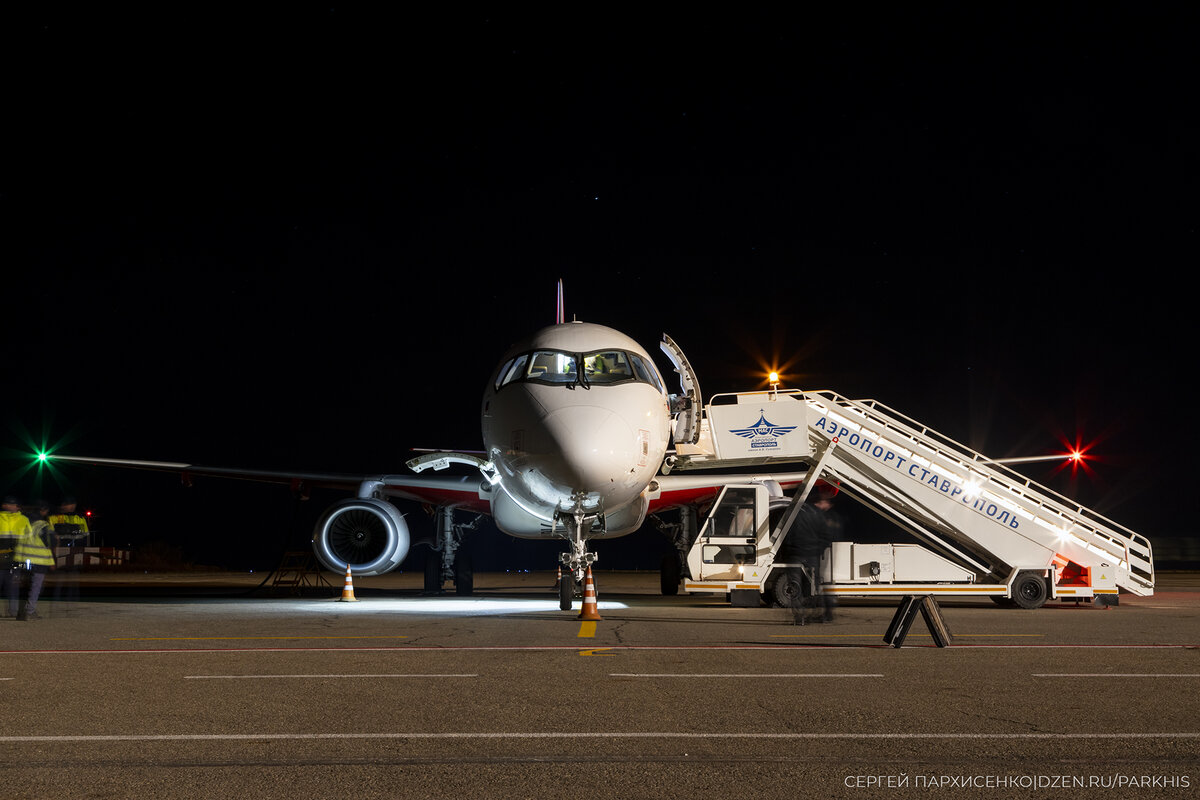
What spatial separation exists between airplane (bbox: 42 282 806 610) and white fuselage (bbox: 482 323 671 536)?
21 millimetres

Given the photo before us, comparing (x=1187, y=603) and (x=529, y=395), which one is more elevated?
(x=529, y=395)

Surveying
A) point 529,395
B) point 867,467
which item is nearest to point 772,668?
point 529,395

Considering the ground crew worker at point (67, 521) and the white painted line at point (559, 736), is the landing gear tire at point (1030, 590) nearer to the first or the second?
the white painted line at point (559, 736)

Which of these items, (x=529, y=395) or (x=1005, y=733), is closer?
(x=1005, y=733)

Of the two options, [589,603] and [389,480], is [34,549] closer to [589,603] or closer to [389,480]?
[389,480]

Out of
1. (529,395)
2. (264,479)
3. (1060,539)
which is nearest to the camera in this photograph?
(529,395)

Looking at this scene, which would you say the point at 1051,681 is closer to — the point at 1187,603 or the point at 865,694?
the point at 865,694

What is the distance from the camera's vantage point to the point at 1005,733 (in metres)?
6.05

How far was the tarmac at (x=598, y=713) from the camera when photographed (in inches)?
197

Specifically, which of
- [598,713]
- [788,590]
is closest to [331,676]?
[598,713]

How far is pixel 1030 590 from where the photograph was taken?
18.7 m

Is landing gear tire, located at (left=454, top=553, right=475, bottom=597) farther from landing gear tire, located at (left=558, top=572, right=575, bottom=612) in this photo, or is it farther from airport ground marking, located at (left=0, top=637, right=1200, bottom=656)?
airport ground marking, located at (left=0, top=637, right=1200, bottom=656)

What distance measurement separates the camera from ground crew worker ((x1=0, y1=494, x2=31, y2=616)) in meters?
16.4

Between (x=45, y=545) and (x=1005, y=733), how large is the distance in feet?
50.1
